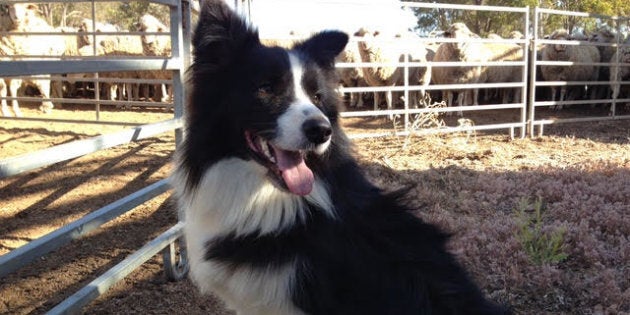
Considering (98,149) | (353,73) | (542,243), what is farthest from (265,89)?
(353,73)

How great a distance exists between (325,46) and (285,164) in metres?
0.75

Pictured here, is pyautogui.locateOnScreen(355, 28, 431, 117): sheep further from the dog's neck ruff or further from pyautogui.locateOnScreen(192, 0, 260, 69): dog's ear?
the dog's neck ruff

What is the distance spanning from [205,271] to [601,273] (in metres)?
2.68

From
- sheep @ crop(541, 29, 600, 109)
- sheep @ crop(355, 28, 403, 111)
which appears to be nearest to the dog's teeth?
sheep @ crop(355, 28, 403, 111)

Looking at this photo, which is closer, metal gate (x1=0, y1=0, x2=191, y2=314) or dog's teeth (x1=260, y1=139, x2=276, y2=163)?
metal gate (x1=0, y1=0, x2=191, y2=314)

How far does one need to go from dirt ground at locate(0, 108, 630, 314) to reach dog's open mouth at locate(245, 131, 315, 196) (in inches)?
39.7

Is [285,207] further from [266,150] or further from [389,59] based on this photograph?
[389,59]

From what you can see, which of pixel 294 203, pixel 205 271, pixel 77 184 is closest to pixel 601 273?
pixel 294 203

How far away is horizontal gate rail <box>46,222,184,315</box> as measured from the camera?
2.44 metres

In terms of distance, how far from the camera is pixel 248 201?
2.33 metres

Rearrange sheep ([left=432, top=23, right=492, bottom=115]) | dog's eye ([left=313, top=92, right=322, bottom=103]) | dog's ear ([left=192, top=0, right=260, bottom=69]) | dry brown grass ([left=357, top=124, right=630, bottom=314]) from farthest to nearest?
sheep ([left=432, top=23, right=492, bottom=115]) < dry brown grass ([left=357, top=124, right=630, bottom=314]) < dog's eye ([left=313, top=92, right=322, bottom=103]) < dog's ear ([left=192, top=0, right=260, bottom=69])

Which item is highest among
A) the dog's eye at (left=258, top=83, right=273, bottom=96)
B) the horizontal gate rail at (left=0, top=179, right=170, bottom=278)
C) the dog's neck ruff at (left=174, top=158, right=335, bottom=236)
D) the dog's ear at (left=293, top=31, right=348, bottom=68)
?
the dog's ear at (left=293, top=31, right=348, bottom=68)

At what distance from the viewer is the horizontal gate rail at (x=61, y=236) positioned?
2.03 m

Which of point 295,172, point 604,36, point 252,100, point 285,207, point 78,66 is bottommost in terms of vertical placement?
point 285,207
